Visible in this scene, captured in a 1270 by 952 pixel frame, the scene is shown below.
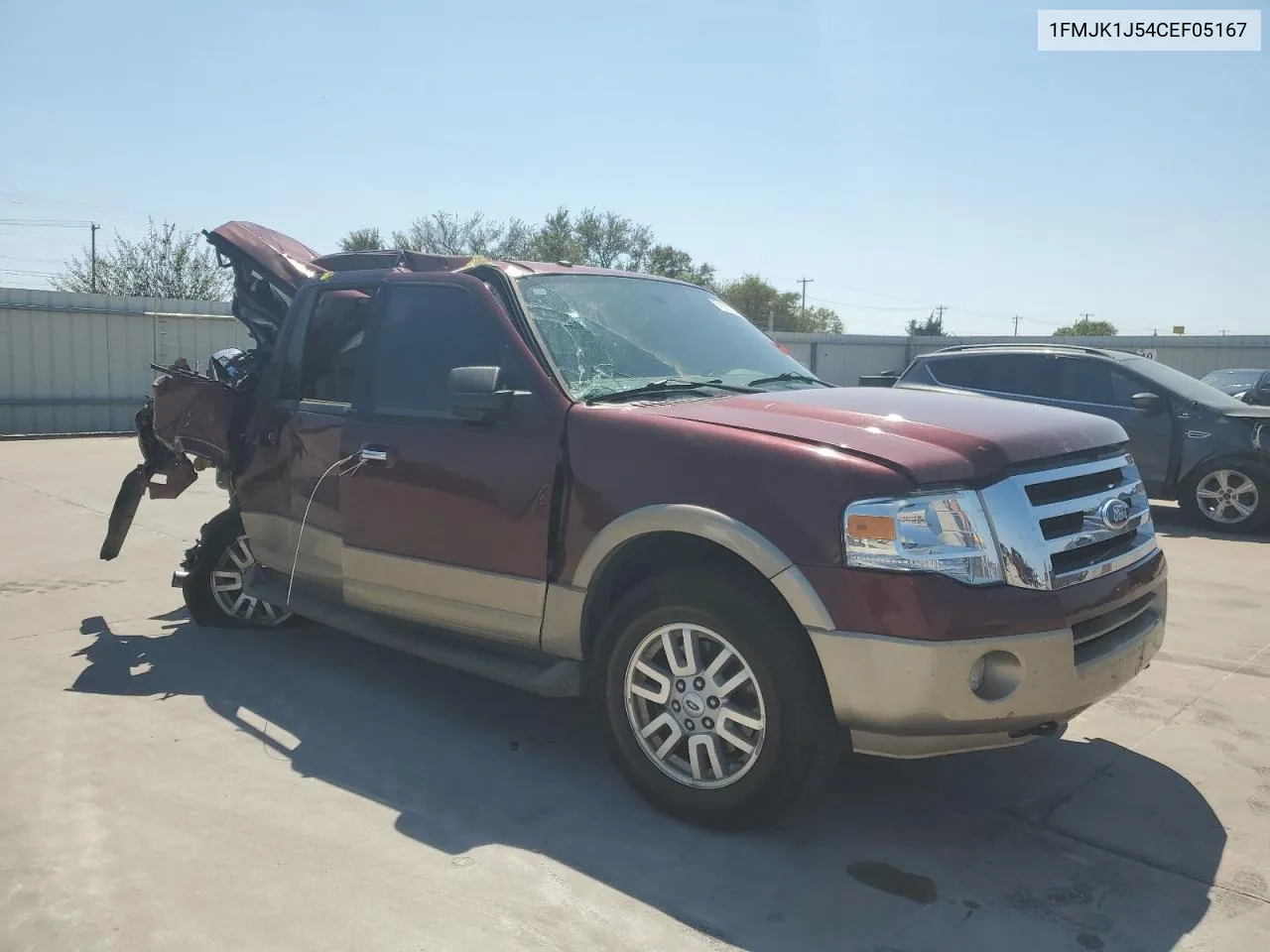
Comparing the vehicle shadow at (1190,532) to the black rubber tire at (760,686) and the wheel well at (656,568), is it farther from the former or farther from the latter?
the black rubber tire at (760,686)

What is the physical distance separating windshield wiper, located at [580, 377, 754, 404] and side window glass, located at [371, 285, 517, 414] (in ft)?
1.50

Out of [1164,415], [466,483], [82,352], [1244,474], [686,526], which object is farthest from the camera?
[82,352]

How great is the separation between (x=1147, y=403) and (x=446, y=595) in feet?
26.4

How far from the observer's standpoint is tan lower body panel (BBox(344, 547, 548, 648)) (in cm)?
406

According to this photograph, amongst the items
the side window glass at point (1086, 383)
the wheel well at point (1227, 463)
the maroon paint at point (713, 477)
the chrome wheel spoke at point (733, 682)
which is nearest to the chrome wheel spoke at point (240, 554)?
the maroon paint at point (713, 477)

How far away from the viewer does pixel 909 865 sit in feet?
11.0

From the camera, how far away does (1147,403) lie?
9.90 metres

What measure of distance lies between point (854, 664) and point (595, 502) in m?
1.12

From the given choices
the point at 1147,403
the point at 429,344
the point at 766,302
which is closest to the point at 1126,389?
the point at 1147,403

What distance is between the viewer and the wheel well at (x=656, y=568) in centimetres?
345

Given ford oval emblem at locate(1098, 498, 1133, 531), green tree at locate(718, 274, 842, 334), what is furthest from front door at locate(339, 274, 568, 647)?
green tree at locate(718, 274, 842, 334)

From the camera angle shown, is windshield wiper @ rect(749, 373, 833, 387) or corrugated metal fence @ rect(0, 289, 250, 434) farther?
corrugated metal fence @ rect(0, 289, 250, 434)

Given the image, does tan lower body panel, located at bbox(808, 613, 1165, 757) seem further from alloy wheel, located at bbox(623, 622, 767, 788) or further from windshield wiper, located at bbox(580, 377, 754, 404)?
windshield wiper, located at bbox(580, 377, 754, 404)

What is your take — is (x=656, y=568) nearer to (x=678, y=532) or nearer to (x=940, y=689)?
(x=678, y=532)
